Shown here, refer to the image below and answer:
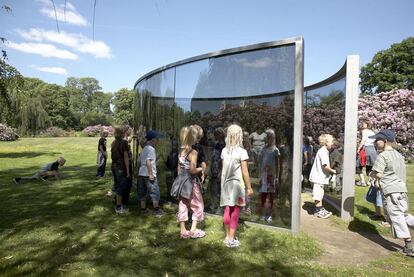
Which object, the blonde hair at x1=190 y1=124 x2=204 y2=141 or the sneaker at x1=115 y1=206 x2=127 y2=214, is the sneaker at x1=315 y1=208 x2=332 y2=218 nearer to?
the blonde hair at x1=190 y1=124 x2=204 y2=141

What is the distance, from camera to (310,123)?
9.49 meters

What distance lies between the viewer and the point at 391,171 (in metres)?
5.29

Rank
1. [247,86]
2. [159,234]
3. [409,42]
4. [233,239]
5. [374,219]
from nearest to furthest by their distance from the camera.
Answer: [233,239] → [159,234] → [247,86] → [374,219] → [409,42]

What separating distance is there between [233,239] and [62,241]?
8.28ft

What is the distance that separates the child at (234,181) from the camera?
5.34 metres

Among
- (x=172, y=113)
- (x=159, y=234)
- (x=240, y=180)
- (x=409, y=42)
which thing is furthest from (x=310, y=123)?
(x=409, y=42)

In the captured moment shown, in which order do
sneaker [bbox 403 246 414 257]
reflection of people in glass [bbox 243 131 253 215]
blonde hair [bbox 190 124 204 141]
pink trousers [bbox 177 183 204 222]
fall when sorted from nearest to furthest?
sneaker [bbox 403 246 414 257] < pink trousers [bbox 177 183 204 222] < reflection of people in glass [bbox 243 131 253 215] < blonde hair [bbox 190 124 204 141]

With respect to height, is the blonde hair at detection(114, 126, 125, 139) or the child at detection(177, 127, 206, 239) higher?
the blonde hair at detection(114, 126, 125, 139)

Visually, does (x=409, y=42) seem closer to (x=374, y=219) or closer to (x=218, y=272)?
(x=374, y=219)

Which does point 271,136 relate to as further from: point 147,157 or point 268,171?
point 147,157

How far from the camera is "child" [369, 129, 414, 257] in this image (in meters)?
5.14

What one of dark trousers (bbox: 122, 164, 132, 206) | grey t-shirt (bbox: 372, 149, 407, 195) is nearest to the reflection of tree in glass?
grey t-shirt (bbox: 372, 149, 407, 195)

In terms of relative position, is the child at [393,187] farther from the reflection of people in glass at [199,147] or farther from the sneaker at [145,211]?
the sneaker at [145,211]

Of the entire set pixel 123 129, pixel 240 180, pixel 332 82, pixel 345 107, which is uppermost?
pixel 332 82
